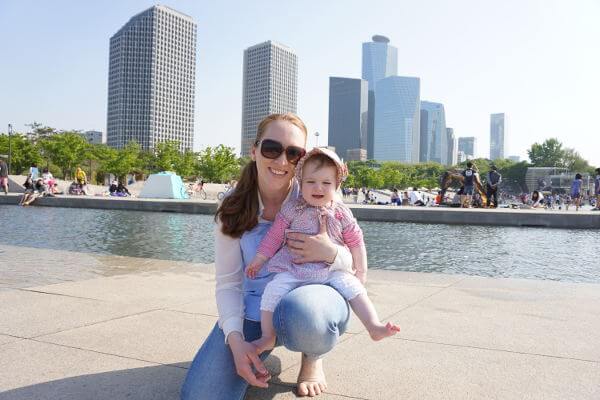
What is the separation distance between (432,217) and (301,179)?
44.1 ft

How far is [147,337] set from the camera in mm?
3381

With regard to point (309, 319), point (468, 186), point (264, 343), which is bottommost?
point (264, 343)

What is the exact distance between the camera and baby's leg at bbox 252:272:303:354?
2.25 m

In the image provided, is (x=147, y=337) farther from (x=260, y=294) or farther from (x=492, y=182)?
(x=492, y=182)

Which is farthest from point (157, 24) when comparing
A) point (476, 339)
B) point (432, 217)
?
point (476, 339)

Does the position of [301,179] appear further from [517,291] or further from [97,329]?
[517,291]

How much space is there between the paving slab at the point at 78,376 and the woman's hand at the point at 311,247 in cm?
88

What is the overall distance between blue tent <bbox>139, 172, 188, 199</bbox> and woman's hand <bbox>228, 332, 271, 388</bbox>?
29435 mm

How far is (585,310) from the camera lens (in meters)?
4.39

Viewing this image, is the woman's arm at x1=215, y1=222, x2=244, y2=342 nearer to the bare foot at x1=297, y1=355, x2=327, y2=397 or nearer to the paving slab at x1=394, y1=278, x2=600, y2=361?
the bare foot at x1=297, y1=355, x2=327, y2=397

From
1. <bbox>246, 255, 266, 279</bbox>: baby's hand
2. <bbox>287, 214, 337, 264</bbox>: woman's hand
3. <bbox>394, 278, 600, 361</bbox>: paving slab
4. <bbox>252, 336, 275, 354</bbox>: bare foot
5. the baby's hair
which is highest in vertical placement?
the baby's hair

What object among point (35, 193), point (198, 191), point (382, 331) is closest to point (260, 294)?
point (382, 331)

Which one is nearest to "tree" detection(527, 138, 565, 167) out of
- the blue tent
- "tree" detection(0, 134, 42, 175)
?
"tree" detection(0, 134, 42, 175)

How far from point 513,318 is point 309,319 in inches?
103
